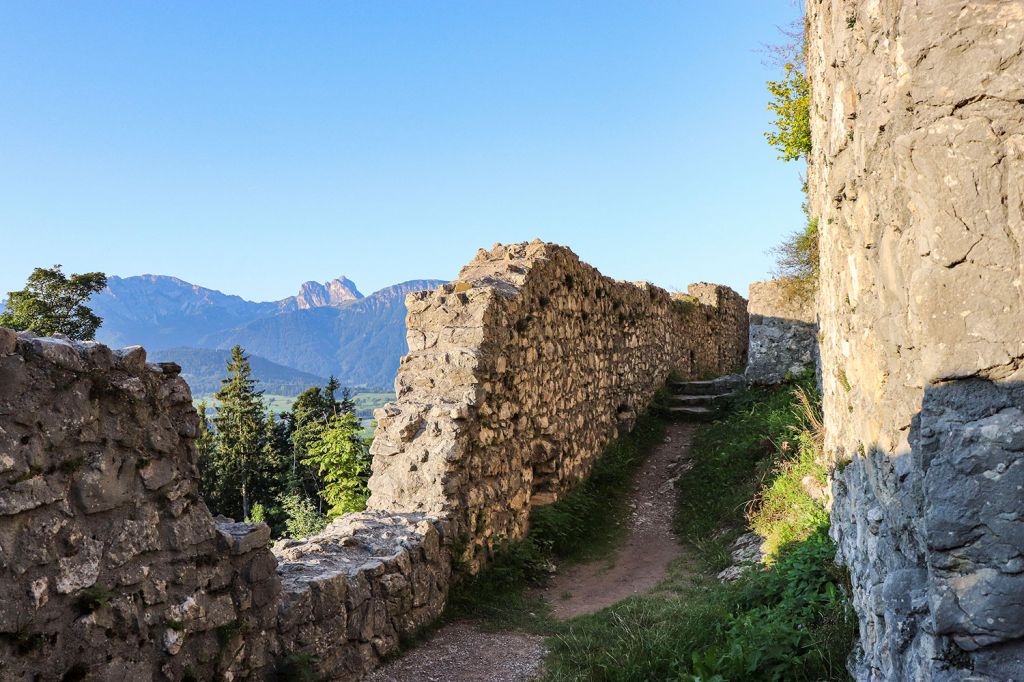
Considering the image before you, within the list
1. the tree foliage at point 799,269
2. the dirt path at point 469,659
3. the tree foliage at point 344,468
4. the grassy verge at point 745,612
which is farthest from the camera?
the tree foliage at point 344,468

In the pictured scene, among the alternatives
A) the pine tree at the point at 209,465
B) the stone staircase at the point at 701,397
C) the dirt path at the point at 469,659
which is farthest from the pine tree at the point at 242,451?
Result: the dirt path at the point at 469,659

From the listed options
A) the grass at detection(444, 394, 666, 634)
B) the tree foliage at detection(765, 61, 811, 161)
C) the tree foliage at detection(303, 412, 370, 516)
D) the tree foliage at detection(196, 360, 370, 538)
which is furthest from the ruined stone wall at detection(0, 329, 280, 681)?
the tree foliage at detection(196, 360, 370, 538)

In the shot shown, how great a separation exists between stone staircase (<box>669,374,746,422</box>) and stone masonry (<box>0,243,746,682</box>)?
5216 mm

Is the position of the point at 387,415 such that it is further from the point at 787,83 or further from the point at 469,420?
the point at 787,83

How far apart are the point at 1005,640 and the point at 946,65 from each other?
1886 mm

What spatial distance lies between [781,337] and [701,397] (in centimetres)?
242

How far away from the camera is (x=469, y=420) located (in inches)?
271

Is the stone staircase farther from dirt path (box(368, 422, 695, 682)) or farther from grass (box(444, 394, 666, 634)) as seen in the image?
dirt path (box(368, 422, 695, 682))

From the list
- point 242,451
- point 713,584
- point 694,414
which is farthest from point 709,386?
point 242,451

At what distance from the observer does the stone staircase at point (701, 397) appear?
14031mm

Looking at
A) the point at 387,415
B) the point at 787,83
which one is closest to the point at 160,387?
the point at 387,415

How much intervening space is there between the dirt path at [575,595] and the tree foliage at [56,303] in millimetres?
22746

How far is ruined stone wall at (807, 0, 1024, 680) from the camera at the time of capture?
2090 mm

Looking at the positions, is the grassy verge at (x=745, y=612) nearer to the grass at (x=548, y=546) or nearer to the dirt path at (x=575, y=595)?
the dirt path at (x=575, y=595)
